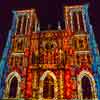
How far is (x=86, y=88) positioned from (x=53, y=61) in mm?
4203

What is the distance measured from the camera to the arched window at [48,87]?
22.4 m

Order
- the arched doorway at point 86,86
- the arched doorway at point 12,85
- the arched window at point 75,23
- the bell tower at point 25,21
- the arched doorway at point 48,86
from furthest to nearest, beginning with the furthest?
the bell tower at point 25,21 < the arched window at point 75,23 < the arched doorway at point 12,85 < the arched doorway at point 48,86 < the arched doorway at point 86,86

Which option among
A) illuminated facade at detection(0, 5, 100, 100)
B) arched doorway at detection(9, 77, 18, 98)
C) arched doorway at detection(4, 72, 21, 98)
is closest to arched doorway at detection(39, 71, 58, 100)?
illuminated facade at detection(0, 5, 100, 100)

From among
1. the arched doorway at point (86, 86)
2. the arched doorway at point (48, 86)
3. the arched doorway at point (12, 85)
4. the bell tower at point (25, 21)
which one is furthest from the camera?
the bell tower at point (25, 21)

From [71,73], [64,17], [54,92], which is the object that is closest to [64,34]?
[64,17]

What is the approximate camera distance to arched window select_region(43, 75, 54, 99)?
22373 millimetres

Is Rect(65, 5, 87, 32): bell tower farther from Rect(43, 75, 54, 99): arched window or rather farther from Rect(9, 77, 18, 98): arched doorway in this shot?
Rect(9, 77, 18, 98): arched doorway

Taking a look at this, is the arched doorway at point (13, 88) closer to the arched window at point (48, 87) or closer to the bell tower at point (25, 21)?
the arched window at point (48, 87)

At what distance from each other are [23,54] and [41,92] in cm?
490

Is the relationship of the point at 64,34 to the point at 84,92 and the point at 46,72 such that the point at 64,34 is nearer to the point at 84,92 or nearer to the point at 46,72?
the point at 46,72

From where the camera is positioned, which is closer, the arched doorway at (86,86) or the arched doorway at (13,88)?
the arched doorway at (86,86)

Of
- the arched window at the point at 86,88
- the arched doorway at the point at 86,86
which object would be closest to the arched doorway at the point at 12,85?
the arched doorway at the point at 86,86

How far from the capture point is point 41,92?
2250 centimetres

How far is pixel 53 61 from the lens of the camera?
80.5ft
